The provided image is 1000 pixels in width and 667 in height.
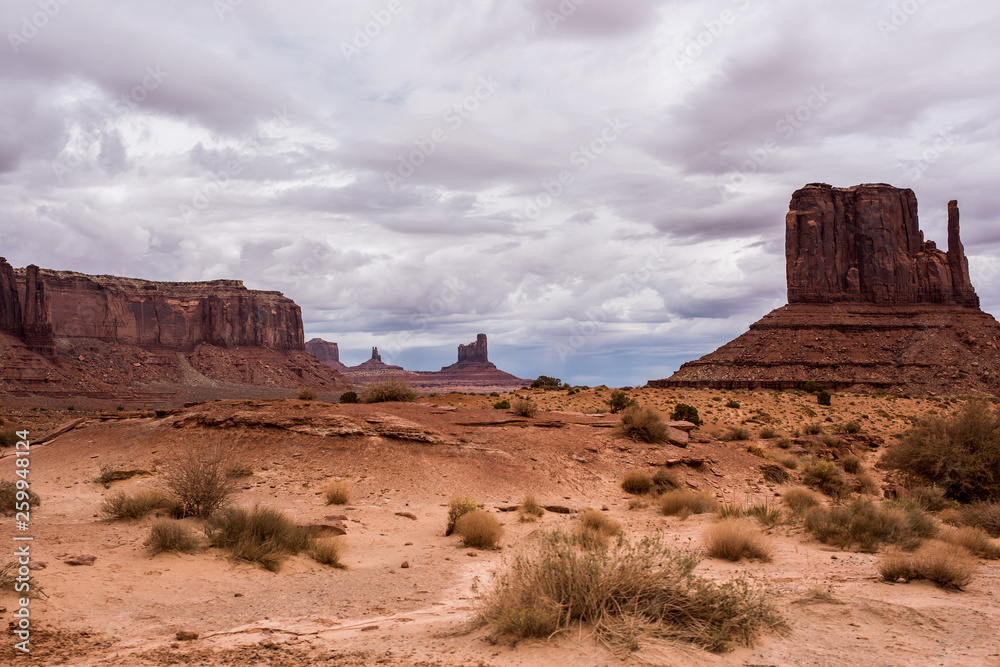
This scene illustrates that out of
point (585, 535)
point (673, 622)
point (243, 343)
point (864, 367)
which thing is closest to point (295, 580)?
point (585, 535)

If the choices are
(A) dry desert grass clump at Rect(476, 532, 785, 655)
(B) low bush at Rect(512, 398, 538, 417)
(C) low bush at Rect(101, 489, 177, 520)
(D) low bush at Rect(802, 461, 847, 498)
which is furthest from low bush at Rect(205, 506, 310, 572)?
(D) low bush at Rect(802, 461, 847, 498)

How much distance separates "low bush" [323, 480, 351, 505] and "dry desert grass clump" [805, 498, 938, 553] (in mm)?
10455

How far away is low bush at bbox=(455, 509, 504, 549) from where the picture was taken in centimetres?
1173

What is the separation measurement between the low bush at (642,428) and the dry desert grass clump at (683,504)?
5112mm

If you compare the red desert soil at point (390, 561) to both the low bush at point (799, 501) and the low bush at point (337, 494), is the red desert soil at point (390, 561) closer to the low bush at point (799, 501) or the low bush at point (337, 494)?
the low bush at point (337, 494)

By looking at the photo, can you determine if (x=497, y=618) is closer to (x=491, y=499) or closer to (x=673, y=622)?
(x=673, y=622)

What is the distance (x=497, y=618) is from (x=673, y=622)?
6.21 ft

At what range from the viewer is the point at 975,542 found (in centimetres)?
1025

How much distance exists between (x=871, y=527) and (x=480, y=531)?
23.8ft

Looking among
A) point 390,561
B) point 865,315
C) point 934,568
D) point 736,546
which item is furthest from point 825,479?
point 865,315

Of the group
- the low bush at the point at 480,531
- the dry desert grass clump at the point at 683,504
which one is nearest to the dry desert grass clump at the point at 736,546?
the low bush at the point at 480,531

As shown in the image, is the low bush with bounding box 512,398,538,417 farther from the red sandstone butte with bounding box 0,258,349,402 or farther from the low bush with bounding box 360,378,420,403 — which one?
the red sandstone butte with bounding box 0,258,349,402

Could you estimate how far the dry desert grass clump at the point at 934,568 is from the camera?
827 centimetres

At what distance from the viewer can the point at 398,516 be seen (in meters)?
14.4
